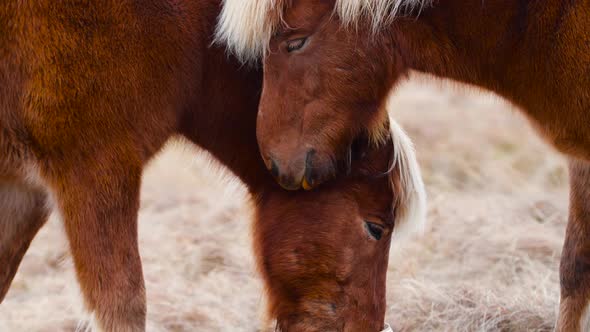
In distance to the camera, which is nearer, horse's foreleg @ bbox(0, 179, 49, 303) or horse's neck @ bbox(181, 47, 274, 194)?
horse's neck @ bbox(181, 47, 274, 194)

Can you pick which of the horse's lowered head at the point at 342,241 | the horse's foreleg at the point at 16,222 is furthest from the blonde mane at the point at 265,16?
the horse's foreleg at the point at 16,222

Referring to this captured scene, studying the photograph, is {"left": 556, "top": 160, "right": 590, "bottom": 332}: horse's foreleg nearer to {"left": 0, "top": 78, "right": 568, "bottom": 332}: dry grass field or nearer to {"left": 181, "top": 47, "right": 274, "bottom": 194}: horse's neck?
{"left": 0, "top": 78, "right": 568, "bottom": 332}: dry grass field

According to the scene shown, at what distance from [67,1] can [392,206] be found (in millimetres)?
1739

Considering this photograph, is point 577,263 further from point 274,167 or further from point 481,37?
point 274,167

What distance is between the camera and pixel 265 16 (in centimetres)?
355

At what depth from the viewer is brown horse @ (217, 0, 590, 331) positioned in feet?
11.5

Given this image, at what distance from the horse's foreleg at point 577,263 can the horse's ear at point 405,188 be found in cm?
83

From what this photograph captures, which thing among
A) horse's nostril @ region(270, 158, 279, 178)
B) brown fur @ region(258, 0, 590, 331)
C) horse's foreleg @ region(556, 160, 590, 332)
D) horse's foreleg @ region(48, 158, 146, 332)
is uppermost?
brown fur @ region(258, 0, 590, 331)

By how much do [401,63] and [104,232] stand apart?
1.41m

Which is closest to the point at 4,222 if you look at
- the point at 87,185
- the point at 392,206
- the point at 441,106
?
the point at 87,185

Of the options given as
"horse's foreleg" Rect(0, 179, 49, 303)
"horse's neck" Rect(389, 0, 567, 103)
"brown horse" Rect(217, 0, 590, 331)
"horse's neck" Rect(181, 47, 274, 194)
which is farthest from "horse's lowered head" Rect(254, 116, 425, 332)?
"horse's foreleg" Rect(0, 179, 49, 303)

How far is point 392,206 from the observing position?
4148mm

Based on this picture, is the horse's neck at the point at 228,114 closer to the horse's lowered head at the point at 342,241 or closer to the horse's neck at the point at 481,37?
the horse's lowered head at the point at 342,241

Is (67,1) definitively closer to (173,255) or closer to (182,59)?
(182,59)
